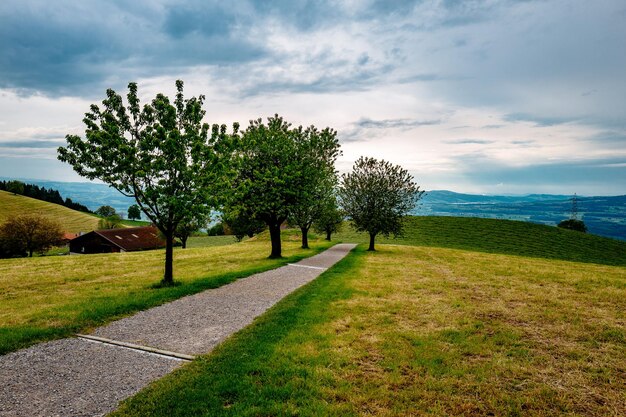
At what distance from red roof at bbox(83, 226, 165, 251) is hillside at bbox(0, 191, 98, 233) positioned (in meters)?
36.4

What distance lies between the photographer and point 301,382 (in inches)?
317

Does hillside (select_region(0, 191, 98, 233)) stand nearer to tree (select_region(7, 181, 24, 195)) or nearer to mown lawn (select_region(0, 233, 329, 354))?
tree (select_region(7, 181, 24, 195))

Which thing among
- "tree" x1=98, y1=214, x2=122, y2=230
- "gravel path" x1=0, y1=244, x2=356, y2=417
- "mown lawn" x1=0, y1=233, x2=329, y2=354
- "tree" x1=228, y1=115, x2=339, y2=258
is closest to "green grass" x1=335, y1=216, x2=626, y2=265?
"tree" x1=228, y1=115, x2=339, y2=258

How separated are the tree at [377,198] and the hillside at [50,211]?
116 metres

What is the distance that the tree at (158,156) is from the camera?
17922 millimetres

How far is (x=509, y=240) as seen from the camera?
6844cm

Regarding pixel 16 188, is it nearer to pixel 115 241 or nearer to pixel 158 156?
pixel 115 241

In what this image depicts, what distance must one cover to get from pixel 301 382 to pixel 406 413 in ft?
8.33

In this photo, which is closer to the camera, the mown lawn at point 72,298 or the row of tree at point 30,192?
the mown lawn at point 72,298

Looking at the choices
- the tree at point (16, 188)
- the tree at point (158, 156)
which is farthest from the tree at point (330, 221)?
the tree at point (16, 188)

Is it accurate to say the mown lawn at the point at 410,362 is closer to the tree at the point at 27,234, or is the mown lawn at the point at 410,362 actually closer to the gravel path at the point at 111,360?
the gravel path at the point at 111,360

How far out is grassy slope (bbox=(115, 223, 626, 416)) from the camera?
7207 millimetres

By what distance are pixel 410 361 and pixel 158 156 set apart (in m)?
16.6

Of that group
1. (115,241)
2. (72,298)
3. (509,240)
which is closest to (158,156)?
(72,298)
